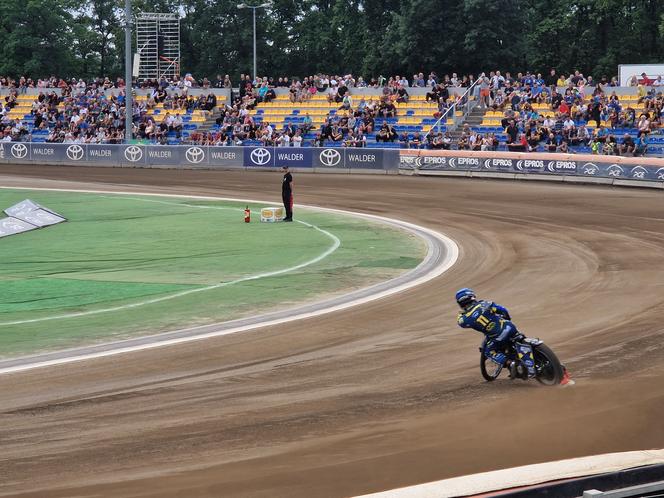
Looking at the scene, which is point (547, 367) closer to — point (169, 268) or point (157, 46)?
point (169, 268)

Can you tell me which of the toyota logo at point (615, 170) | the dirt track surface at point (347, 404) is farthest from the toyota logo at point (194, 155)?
the dirt track surface at point (347, 404)

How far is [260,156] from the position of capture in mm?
49094

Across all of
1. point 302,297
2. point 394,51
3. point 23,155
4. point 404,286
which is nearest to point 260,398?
point 302,297

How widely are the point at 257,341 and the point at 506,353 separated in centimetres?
383

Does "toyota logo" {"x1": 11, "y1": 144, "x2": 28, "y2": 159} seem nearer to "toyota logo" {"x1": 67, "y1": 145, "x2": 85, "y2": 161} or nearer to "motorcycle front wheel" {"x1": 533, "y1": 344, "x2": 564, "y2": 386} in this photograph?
"toyota logo" {"x1": 67, "y1": 145, "x2": 85, "y2": 161}

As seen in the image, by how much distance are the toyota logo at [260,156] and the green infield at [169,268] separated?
15.9 meters

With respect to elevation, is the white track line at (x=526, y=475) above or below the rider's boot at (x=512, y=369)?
below

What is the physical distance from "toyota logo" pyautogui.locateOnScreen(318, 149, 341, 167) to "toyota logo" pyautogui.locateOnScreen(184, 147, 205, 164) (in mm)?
6477

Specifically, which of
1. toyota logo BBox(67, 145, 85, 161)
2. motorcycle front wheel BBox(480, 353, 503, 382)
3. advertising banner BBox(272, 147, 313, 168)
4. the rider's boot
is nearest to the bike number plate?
the rider's boot

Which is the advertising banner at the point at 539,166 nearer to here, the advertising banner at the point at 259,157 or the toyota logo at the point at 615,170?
the toyota logo at the point at 615,170

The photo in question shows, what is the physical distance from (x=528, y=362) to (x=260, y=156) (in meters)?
38.2

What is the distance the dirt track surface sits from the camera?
885 cm

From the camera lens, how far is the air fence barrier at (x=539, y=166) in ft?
125

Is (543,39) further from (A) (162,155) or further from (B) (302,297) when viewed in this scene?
(B) (302,297)
